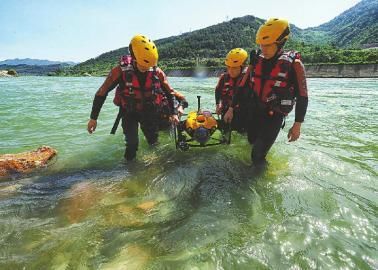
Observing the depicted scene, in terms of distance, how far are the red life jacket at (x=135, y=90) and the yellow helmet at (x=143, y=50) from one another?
13.5 inches

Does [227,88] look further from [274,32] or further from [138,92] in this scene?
[274,32]

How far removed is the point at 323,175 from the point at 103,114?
10738 mm

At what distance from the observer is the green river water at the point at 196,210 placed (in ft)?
12.1

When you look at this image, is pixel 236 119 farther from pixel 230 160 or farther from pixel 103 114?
pixel 103 114

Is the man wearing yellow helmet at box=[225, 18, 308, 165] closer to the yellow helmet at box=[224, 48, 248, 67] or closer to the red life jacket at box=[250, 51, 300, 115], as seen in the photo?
the red life jacket at box=[250, 51, 300, 115]

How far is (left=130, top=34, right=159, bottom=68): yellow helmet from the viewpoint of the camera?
5.85 m

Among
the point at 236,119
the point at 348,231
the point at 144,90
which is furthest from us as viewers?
the point at 236,119

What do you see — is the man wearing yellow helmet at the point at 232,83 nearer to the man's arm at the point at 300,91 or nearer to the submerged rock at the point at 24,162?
the man's arm at the point at 300,91

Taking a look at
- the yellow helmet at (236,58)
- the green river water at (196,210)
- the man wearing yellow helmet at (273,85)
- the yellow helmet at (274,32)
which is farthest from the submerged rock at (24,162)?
the yellow helmet at (274,32)

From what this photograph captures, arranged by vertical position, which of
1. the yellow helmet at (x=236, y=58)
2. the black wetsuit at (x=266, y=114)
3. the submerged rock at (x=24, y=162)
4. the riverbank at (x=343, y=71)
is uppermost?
the yellow helmet at (x=236, y=58)

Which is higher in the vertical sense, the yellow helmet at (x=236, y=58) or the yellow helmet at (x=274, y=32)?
the yellow helmet at (x=274, y=32)

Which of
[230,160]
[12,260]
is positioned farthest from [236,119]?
[12,260]

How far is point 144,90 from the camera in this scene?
652cm

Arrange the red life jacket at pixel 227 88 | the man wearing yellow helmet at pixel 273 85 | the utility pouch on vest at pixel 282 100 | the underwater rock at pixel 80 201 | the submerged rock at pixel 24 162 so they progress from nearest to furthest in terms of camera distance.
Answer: the underwater rock at pixel 80 201 → the man wearing yellow helmet at pixel 273 85 → the utility pouch on vest at pixel 282 100 → the submerged rock at pixel 24 162 → the red life jacket at pixel 227 88
